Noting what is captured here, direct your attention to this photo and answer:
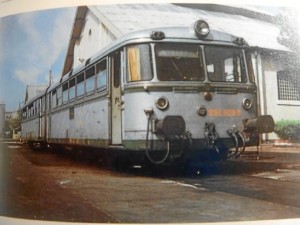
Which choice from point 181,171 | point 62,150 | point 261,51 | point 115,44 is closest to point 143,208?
point 181,171

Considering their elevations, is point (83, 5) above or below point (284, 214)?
above

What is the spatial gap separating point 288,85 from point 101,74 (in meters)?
0.94

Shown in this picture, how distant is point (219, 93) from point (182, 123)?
248 millimetres

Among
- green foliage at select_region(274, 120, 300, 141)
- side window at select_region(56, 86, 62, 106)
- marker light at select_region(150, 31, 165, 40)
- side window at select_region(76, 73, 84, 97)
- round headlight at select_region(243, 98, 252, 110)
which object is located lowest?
green foliage at select_region(274, 120, 300, 141)

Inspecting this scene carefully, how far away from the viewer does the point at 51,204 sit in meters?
2.32

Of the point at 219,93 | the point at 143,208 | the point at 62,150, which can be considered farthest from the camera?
the point at 62,150

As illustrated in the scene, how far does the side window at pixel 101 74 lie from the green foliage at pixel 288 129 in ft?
2.88

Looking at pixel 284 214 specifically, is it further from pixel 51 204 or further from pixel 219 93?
pixel 51 204

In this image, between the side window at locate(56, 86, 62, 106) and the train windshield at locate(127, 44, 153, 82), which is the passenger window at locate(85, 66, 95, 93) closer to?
the side window at locate(56, 86, 62, 106)

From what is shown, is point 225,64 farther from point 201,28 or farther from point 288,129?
point 288,129

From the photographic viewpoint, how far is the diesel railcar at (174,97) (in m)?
2.29

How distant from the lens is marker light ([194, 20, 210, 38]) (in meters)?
2.33

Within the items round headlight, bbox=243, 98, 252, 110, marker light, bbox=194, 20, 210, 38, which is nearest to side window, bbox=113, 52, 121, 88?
marker light, bbox=194, 20, 210, 38

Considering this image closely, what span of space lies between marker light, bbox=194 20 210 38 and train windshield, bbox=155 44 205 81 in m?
0.07
